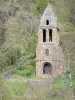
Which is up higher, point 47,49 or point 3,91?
point 47,49

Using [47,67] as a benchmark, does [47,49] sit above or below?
above

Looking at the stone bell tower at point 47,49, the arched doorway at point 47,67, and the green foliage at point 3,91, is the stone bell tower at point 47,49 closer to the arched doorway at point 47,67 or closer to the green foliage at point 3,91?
the arched doorway at point 47,67

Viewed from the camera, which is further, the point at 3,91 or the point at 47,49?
the point at 47,49

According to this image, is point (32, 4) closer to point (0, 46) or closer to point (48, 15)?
point (48, 15)

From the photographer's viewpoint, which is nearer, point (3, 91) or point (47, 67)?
point (3, 91)

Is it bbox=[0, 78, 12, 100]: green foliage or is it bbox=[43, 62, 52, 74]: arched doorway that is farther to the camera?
bbox=[43, 62, 52, 74]: arched doorway

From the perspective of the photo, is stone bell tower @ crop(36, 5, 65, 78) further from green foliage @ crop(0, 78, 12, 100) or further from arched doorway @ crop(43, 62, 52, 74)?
green foliage @ crop(0, 78, 12, 100)

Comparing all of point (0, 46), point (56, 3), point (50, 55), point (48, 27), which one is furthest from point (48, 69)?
point (56, 3)

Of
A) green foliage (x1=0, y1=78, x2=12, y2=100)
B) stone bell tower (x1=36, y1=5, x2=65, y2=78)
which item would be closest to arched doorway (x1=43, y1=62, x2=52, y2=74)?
stone bell tower (x1=36, y1=5, x2=65, y2=78)

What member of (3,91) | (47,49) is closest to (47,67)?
(47,49)

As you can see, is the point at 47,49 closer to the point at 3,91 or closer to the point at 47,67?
the point at 47,67

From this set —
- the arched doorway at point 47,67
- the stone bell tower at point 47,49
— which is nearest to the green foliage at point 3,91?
the stone bell tower at point 47,49

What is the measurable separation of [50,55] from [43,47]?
0.99m

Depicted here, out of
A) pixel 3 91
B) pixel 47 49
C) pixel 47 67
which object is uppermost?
pixel 47 49
